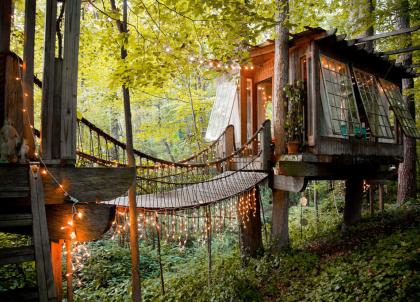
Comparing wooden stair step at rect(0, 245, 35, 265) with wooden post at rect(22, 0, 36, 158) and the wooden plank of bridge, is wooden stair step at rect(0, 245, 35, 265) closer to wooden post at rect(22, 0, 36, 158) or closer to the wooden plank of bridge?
the wooden plank of bridge

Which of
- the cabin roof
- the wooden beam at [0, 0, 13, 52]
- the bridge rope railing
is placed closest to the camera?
the wooden beam at [0, 0, 13, 52]

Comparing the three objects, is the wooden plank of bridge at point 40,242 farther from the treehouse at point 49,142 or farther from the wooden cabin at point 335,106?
the wooden cabin at point 335,106

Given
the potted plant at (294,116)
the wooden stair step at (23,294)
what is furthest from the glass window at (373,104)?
the wooden stair step at (23,294)

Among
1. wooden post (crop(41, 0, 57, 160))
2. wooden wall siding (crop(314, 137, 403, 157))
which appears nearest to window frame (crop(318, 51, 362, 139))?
wooden wall siding (crop(314, 137, 403, 157))

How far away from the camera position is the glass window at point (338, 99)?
604 cm

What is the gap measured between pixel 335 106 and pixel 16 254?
19.7ft

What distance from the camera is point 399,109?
822 centimetres

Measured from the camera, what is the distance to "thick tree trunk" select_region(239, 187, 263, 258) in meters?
7.50

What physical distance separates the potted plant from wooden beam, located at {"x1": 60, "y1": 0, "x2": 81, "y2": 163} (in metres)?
4.47

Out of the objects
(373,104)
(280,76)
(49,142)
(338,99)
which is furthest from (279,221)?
(49,142)

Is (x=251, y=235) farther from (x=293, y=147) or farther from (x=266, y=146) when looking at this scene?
(x=293, y=147)

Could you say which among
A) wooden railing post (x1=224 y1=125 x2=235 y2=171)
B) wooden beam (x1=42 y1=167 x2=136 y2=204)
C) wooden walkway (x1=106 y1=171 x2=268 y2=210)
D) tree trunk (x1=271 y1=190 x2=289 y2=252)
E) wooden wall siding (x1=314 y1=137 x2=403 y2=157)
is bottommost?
tree trunk (x1=271 y1=190 x2=289 y2=252)

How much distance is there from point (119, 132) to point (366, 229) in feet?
51.8

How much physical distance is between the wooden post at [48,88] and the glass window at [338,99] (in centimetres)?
506
